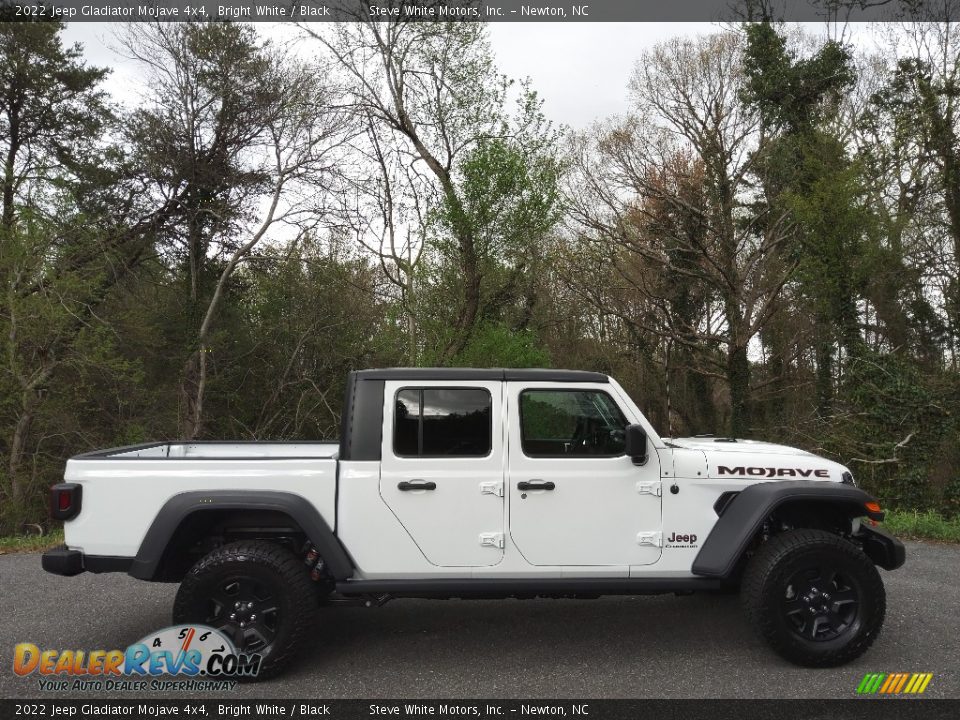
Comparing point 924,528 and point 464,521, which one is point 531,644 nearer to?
point 464,521

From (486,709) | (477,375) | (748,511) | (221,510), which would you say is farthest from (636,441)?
(221,510)

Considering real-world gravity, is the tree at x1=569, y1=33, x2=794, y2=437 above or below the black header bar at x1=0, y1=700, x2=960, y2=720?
above

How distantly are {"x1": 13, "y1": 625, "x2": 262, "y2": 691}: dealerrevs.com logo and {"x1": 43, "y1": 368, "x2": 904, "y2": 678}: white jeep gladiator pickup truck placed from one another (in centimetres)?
10

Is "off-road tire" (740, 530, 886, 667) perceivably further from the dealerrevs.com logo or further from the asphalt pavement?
the dealerrevs.com logo

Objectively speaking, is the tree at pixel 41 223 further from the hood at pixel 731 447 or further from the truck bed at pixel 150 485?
the hood at pixel 731 447

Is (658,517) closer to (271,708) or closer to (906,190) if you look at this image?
(271,708)

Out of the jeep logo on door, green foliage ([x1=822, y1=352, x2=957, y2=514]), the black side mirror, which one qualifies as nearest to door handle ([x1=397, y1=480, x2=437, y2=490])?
the black side mirror

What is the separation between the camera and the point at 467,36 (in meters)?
17.9

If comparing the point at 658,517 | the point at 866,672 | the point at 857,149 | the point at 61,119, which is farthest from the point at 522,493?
the point at 61,119

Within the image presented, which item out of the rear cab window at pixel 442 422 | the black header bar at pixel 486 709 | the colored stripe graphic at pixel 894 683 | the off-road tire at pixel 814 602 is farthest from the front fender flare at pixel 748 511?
the rear cab window at pixel 442 422

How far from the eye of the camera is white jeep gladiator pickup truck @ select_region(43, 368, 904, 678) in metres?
3.98

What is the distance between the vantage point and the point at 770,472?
4250 mm

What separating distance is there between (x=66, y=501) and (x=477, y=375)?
97.2 inches

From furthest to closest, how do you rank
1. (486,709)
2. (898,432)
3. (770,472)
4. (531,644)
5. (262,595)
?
(898,432), (531,644), (770,472), (262,595), (486,709)
